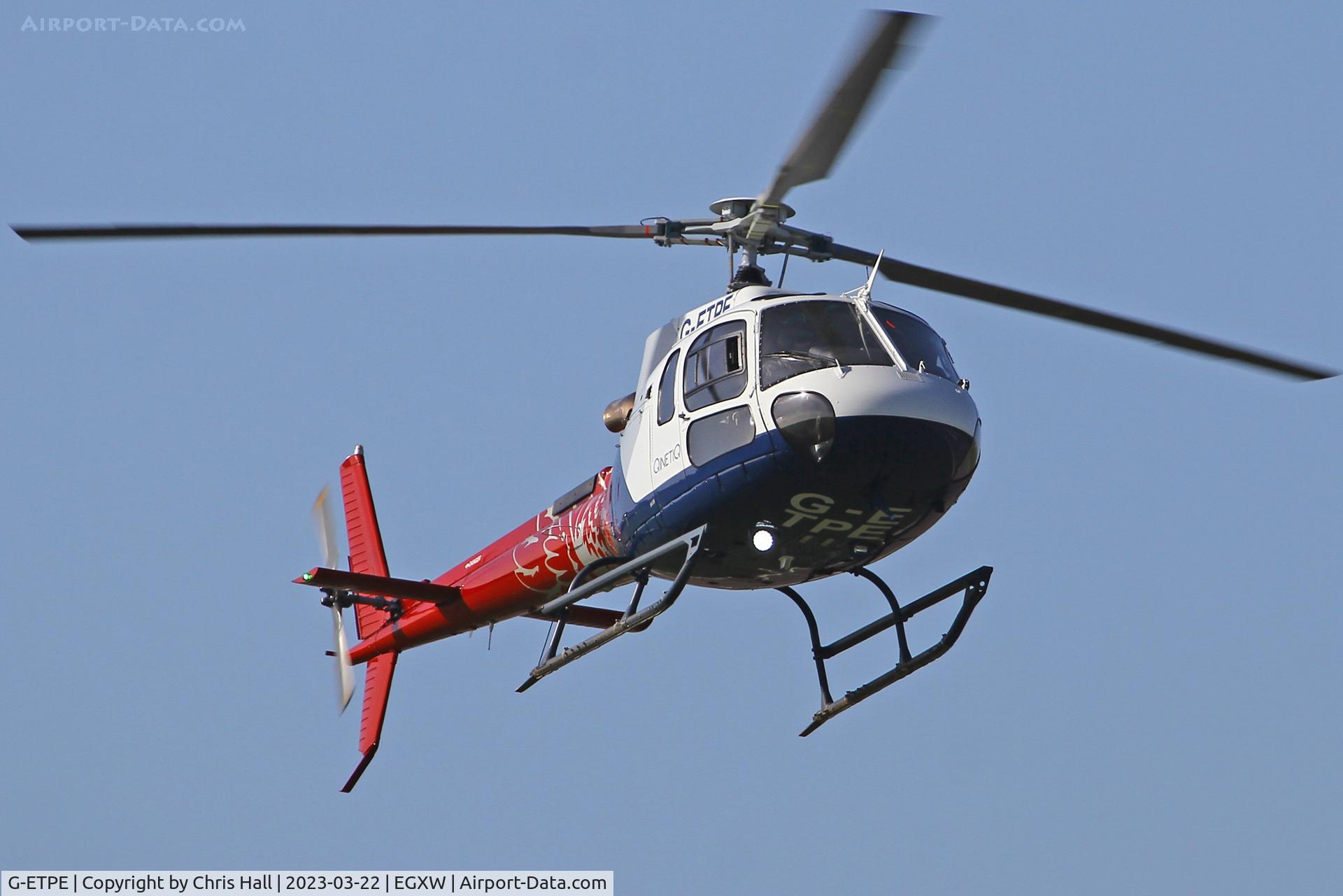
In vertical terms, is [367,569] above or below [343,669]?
above

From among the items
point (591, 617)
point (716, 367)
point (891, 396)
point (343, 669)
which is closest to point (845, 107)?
point (891, 396)

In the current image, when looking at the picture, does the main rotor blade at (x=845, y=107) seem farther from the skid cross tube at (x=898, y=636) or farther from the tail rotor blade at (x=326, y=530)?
the tail rotor blade at (x=326, y=530)

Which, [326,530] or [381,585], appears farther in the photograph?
[326,530]

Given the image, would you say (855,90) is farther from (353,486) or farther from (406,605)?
(353,486)

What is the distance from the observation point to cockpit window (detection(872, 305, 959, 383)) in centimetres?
1430

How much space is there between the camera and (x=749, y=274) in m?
15.9

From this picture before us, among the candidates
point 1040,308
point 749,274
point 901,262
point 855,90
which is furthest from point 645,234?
point 855,90

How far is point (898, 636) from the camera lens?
15914mm

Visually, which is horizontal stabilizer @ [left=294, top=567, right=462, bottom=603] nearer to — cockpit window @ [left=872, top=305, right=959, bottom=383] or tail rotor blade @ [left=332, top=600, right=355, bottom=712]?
tail rotor blade @ [left=332, top=600, right=355, bottom=712]

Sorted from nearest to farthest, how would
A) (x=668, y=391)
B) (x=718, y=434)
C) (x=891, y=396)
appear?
(x=891, y=396)
(x=718, y=434)
(x=668, y=391)

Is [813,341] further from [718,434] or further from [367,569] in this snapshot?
[367,569]

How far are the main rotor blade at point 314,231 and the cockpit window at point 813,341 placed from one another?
2.04 m

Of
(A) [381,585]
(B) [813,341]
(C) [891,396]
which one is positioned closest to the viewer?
(C) [891,396]

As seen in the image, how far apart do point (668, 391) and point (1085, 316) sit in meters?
3.55
